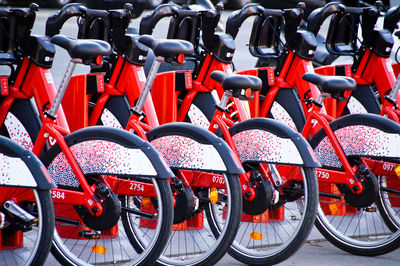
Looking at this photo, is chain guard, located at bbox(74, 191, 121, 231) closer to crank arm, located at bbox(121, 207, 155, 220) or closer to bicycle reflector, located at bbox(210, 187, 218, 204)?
crank arm, located at bbox(121, 207, 155, 220)

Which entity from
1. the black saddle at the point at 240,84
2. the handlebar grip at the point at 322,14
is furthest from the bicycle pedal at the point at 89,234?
the handlebar grip at the point at 322,14

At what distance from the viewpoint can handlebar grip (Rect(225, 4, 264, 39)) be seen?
610 centimetres

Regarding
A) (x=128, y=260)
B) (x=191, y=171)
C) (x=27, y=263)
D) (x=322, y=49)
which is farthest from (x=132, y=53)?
(x=322, y=49)

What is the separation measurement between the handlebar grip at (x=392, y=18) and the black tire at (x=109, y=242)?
2.74m

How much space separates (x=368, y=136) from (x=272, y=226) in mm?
826

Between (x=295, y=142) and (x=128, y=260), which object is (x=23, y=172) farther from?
(x=295, y=142)

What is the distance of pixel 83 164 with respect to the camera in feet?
15.0

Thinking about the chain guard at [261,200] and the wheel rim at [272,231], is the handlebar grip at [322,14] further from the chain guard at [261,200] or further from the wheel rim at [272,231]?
the chain guard at [261,200]

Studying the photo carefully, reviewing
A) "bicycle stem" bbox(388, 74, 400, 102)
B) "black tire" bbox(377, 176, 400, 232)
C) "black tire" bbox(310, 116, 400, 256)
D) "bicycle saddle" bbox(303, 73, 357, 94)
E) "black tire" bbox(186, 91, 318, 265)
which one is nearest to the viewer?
"black tire" bbox(186, 91, 318, 265)

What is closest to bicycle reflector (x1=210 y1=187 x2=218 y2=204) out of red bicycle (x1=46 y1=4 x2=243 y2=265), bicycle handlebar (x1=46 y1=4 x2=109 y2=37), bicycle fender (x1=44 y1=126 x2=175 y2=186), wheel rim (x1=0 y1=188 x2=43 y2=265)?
red bicycle (x1=46 y1=4 x2=243 y2=265)

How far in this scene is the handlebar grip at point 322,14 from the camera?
6.45 meters

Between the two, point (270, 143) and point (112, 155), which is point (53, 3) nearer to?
point (270, 143)

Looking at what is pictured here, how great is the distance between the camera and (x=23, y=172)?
422cm

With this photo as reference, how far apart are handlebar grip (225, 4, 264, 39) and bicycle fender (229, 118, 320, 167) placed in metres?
1.11
